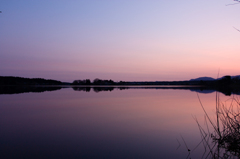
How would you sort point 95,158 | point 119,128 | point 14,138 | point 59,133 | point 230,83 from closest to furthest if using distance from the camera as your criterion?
point 95,158
point 14,138
point 59,133
point 119,128
point 230,83

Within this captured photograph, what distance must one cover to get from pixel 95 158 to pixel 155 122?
3685mm

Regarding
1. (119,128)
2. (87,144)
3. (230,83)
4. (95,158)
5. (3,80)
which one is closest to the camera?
(95,158)

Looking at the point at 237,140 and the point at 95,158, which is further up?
the point at 237,140

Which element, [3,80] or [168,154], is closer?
[168,154]

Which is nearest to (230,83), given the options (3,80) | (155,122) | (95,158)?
(155,122)

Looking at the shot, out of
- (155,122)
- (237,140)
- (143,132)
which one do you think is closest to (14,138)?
(143,132)

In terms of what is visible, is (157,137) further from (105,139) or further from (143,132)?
(105,139)

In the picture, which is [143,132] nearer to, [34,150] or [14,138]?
[34,150]

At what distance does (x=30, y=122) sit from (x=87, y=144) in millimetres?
3465

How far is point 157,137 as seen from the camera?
5.28 m

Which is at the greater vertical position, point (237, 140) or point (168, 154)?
point (237, 140)

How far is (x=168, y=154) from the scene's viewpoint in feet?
13.7

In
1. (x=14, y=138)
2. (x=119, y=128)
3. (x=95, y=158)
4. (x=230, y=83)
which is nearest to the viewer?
(x=95, y=158)

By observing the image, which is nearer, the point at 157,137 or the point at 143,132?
the point at 157,137
